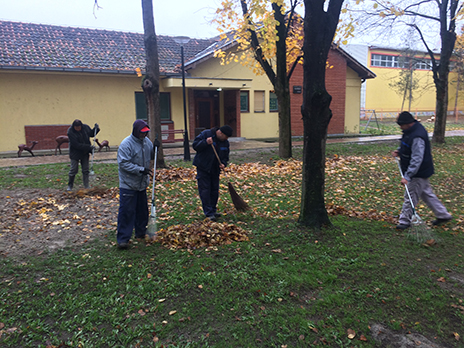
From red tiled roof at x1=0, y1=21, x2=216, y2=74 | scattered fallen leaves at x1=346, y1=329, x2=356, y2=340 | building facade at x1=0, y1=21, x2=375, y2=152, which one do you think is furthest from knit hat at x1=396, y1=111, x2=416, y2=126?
red tiled roof at x1=0, y1=21, x2=216, y2=74

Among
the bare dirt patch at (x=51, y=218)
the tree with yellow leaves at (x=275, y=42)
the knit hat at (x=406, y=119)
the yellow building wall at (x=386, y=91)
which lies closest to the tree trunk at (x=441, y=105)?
the tree with yellow leaves at (x=275, y=42)

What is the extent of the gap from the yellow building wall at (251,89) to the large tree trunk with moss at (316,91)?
15.4 m

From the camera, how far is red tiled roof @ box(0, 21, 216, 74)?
1631 centimetres

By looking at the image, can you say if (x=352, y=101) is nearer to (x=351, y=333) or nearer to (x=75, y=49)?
(x=75, y=49)

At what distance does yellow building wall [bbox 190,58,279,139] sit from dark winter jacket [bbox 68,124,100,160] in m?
12.3

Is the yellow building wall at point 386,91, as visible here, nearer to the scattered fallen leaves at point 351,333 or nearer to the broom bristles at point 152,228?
the broom bristles at point 152,228

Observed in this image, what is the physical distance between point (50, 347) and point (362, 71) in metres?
26.0

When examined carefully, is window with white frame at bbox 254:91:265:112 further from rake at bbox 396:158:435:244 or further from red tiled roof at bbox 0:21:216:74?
rake at bbox 396:158:435:244

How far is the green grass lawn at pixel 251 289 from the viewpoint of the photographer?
333 centimetres

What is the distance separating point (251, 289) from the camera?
13.1 ft

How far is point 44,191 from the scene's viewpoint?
340 inches

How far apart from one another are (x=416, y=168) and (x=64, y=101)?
16601mm

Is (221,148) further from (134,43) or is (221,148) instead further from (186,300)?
(134,43)

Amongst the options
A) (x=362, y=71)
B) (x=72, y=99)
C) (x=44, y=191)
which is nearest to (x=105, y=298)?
(x=44, y=191)
